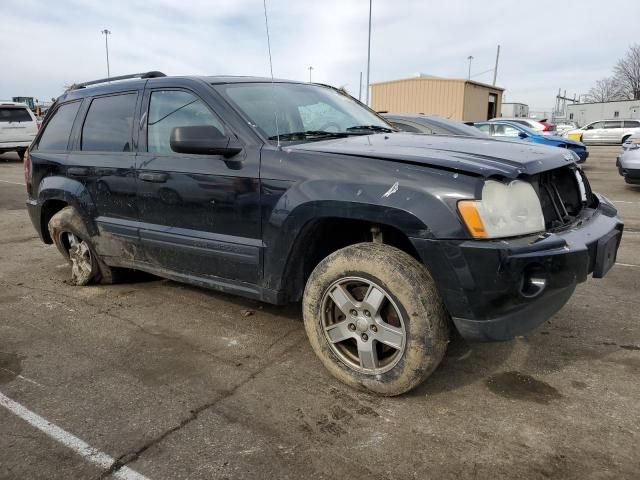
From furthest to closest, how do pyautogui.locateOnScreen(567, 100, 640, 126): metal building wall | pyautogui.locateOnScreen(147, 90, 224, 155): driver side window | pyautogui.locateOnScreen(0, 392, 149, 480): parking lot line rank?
pyautogui.locateOnScreen(567, 100, 640, 126): metal building wall → pyautogui.locateOnScreen(147, 90, 224, 155): driver side window → pyautogui.locateOnScreen(0, 392, 149, 480): parking lot line

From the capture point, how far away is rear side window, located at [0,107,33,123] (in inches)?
642

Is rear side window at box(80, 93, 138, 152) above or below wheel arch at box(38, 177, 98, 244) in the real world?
above

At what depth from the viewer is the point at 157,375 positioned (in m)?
2.99

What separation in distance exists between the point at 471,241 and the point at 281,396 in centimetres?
129

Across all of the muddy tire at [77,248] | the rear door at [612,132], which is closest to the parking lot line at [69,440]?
the muddy tire at [77,248]

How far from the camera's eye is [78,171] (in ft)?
13.5

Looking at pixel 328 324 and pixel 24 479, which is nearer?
pixel 24 479

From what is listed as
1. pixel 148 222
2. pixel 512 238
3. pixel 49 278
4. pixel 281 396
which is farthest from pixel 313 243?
pixel 49 278

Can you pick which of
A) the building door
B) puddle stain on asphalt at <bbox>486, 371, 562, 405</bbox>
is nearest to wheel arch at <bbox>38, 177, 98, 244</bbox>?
puddle stain on asphalt at <bbox>486, 371, 562, 405</bbox>

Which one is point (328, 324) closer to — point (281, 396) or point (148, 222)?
point (281, 396)

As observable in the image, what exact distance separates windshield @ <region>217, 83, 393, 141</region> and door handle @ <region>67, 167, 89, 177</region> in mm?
1467

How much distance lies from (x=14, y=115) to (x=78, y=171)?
15.2m

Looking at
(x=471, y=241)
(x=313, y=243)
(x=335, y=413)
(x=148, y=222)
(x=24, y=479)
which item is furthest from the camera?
(x=148, y=222)

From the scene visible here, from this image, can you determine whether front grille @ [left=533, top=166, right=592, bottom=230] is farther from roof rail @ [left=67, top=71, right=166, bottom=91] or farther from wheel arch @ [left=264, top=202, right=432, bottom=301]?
roof rail @ [left=67, top=71, right=166, bottom=91]
